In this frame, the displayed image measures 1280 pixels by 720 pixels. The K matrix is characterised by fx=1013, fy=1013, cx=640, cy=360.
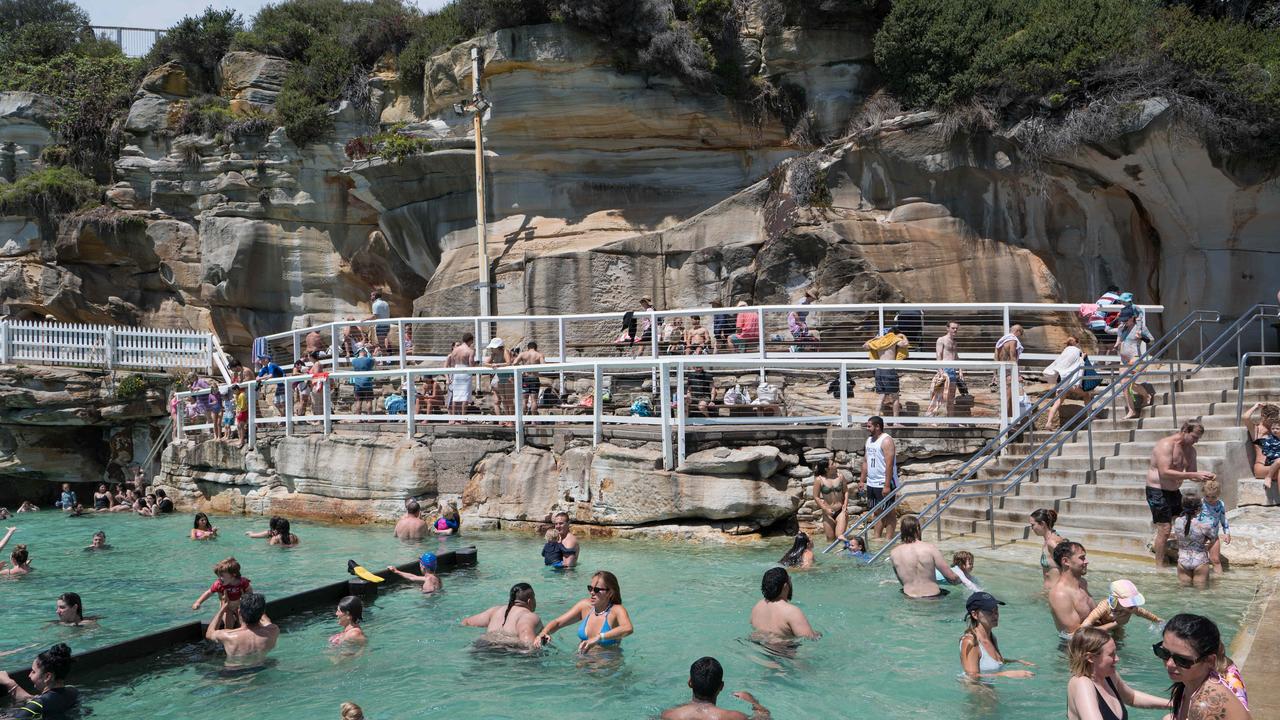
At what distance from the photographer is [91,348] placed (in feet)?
85.0

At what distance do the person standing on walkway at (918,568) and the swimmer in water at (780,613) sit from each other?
5.81ft

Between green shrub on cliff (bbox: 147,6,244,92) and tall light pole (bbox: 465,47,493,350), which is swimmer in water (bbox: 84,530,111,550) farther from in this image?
green shrub on cliff (bbox: 147,6,244,92)

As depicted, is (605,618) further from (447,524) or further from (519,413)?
(519,413)

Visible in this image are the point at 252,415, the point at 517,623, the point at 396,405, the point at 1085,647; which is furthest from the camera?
the point at 252,415

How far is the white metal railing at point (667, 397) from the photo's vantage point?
42.0 ft

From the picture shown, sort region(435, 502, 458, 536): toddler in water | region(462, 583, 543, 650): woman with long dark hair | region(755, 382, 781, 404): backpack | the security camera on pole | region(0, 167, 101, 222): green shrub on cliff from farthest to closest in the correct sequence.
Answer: region(0, 167, 101, 222): green shrub on cliff
the security camera on pole
region(755, 382, 781, 404): backpack
region(435, 502, 458, 536): toddler in water
region(462, 583, 543, 650): woman with long dark hair

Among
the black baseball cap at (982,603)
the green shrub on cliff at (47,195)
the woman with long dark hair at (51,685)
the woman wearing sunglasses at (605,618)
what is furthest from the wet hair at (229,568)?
the green shrub on cliff at (47,195)

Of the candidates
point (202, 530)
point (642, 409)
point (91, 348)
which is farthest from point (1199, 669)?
point (91, 348)

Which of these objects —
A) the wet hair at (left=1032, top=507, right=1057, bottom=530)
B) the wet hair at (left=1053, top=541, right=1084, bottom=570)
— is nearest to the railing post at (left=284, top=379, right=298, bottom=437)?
the wet hair at (left=1032, top=507, right=1057, bottom=530)

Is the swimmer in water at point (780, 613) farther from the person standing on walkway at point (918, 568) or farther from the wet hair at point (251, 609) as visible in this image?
the wet hair at point (251, 609)

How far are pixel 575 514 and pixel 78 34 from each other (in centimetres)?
3388

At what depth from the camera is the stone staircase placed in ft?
35.1

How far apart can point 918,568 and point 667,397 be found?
Result: 433cm

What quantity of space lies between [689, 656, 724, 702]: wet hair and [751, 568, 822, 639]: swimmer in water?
1.83 meters
